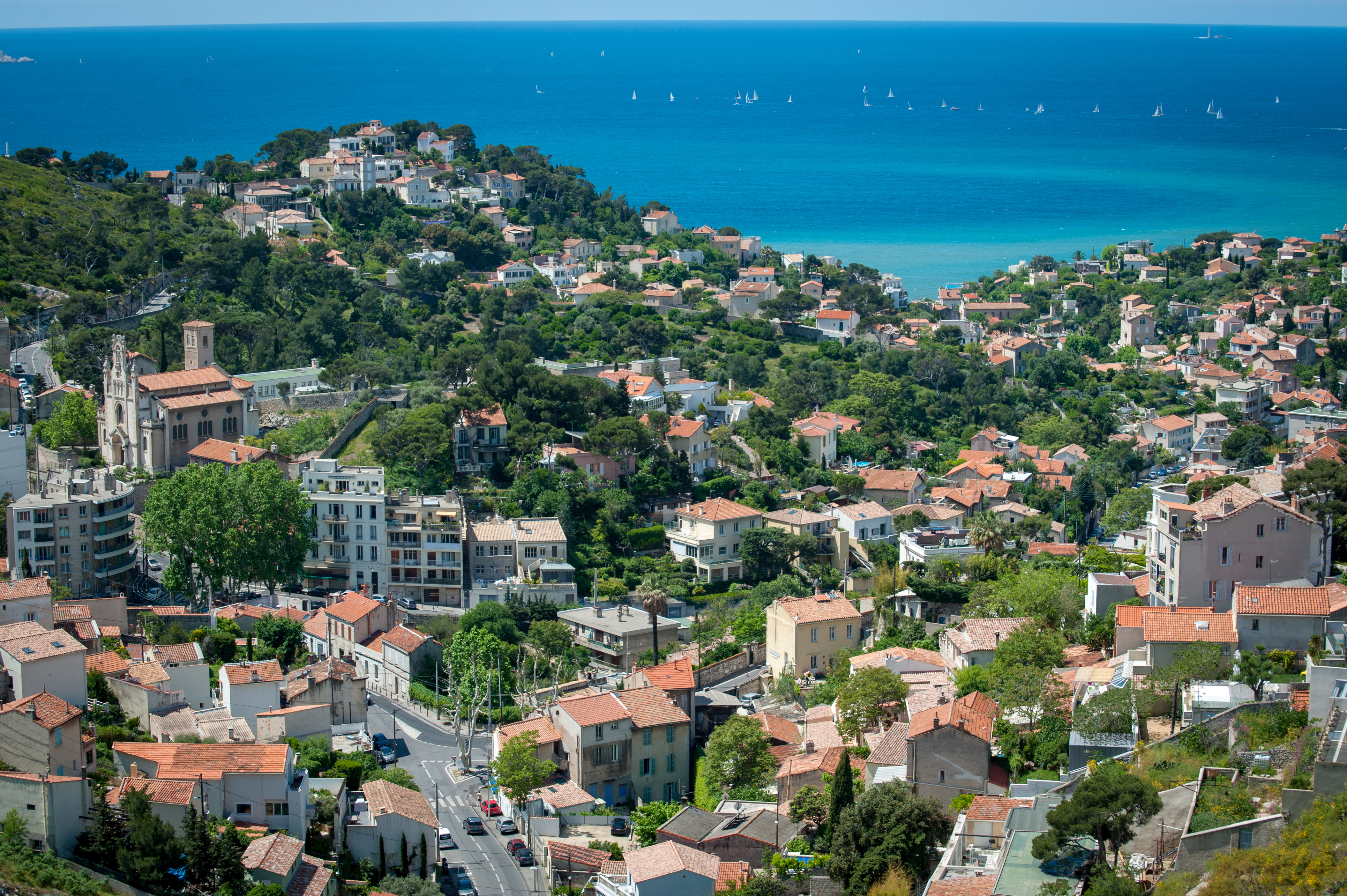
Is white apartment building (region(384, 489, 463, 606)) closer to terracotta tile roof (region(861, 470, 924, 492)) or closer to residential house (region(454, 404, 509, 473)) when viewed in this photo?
residential house (region(454, 404, 509, 473))

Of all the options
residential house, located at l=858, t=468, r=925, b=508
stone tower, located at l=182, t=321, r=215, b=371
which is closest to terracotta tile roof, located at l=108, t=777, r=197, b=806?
stone tower, located at l=182, t=321, r=215, b=371

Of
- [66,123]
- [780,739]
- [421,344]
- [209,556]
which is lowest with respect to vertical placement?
[780,739]

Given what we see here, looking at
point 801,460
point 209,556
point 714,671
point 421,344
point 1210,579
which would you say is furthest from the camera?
point 421,344

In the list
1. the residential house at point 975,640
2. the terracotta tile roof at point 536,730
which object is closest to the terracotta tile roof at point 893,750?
the residential house at point 975,640

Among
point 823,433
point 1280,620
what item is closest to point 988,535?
point 823,433

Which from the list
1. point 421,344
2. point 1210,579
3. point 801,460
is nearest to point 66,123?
point 421,344

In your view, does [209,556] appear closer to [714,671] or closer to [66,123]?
[714,671]

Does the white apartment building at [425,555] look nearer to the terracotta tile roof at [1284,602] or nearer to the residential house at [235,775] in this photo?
the residential house at [235,775]
